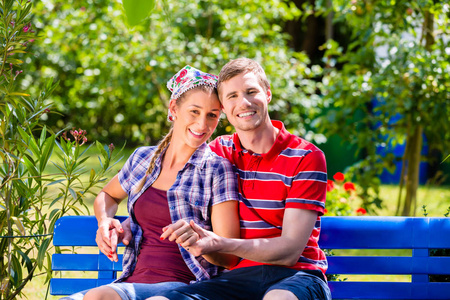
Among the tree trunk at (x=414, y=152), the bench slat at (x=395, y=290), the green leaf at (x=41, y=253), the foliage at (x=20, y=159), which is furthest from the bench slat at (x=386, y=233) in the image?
the tree trunk at (x=414, y=152)

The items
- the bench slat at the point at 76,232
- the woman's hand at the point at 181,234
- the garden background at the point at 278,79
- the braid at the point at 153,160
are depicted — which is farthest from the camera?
the garden background at the point at 278,79

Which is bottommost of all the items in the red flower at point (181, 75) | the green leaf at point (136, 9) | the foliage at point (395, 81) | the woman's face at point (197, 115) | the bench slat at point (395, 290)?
the bench slat at point (395, 290)

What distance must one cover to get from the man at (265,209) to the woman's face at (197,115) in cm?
6

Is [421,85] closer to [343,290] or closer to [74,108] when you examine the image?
[343,290]

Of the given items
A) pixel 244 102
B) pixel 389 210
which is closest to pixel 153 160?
pixel 244 102

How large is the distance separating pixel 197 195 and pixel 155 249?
0.30 meters

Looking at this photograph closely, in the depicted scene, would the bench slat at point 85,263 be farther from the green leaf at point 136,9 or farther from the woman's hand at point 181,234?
the green leaf at point 136,9

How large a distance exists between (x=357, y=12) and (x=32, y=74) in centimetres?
819

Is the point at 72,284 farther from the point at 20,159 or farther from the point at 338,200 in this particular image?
the point at 338,200

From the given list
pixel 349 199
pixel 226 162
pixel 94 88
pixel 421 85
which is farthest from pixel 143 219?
pixel 94 88

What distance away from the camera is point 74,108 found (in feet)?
43.7

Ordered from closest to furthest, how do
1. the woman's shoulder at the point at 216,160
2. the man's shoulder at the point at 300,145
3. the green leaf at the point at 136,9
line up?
the green leaf at the point at 136,9
the man's shoulder at the point at 300,145
the woman's shoulder at the point at 216,160

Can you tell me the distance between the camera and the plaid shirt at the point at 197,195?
255 centimetres

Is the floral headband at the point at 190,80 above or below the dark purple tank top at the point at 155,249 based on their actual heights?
above
